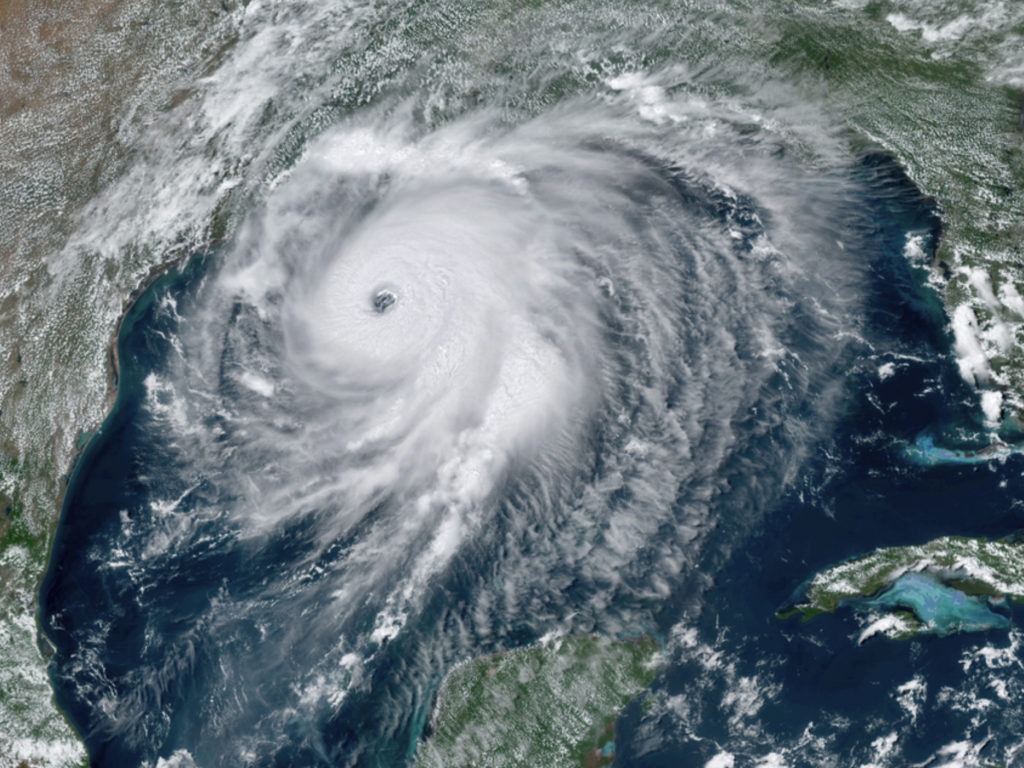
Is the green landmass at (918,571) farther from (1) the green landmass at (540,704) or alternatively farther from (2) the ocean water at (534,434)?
(1) the green landmass at (540,704)

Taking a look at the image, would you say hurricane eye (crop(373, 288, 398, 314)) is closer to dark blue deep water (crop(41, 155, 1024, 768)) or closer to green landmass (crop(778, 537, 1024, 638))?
dark blue deep water (crop(41, 155, 1024, 768))

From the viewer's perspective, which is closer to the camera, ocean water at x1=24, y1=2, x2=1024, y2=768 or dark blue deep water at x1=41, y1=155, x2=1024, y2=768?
dark blue deep water at x1=41, y1=155, x2=1024, y2=768

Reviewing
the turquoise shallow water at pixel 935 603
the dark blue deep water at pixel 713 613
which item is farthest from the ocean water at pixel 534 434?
the turquoise shallow water at pixel 935 603

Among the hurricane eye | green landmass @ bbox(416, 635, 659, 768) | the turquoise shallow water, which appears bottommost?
green landmass @ bbox(416, 635, 659, 768)

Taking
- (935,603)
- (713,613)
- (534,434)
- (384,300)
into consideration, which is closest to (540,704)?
(713,613)

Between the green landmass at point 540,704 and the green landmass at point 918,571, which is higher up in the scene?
the green landmass at point 918,571

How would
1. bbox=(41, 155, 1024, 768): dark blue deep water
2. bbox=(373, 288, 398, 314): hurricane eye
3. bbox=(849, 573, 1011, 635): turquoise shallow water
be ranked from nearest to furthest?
1. bbox=(41, 155, 1024, 768): dark blue deep water
2. bbox=(849, 573, 1011, 635): turquoise shallow water
3. bbox=(373, 288, 398, 314): hurricane eye

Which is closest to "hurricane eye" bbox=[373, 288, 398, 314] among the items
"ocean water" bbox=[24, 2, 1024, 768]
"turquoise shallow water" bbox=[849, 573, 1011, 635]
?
"ocean water" bbox=[24, 2, 1024, 768]
